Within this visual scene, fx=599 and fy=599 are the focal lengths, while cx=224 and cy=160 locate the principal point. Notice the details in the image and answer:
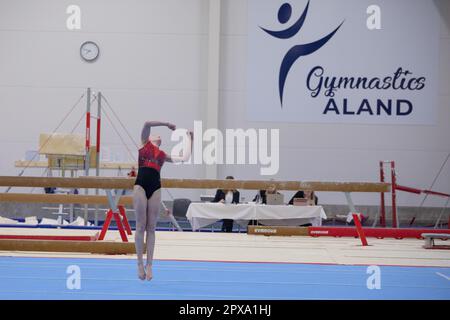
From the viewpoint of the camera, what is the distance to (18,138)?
15.4 m

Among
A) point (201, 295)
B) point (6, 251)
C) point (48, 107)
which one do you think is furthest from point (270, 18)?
point (201, 295)

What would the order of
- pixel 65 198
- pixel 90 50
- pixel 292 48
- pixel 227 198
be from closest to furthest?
pixel 65 198
pixel 227 198
pixel 90 50
pixel 292 48

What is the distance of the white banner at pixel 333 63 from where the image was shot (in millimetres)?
15469

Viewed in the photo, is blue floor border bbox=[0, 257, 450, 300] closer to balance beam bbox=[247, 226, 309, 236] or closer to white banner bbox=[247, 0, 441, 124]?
balance beam bbox=[247, 226, 309, 236]

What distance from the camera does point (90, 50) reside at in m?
15.4

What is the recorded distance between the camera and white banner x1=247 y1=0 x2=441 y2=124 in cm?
1547

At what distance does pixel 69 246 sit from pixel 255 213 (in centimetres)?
427

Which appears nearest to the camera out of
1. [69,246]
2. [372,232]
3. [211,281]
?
[211,281]

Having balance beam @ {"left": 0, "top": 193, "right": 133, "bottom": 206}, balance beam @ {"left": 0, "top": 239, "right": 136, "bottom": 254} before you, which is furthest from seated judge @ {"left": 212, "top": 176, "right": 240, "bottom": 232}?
balance beam @ {"left": 0, "top": 239, "right": 136, "bottom": 254}

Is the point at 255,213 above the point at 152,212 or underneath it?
underneath

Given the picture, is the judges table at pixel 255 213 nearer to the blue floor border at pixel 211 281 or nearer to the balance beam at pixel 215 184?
the balance beam at pixel 215 184

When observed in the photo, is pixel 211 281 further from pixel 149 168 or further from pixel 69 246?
pixel 69 246

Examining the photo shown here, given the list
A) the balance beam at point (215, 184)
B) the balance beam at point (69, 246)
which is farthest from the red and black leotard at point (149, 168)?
the balance beam at point (69, 246)

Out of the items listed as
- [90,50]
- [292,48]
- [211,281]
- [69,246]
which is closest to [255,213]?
[69,246]
